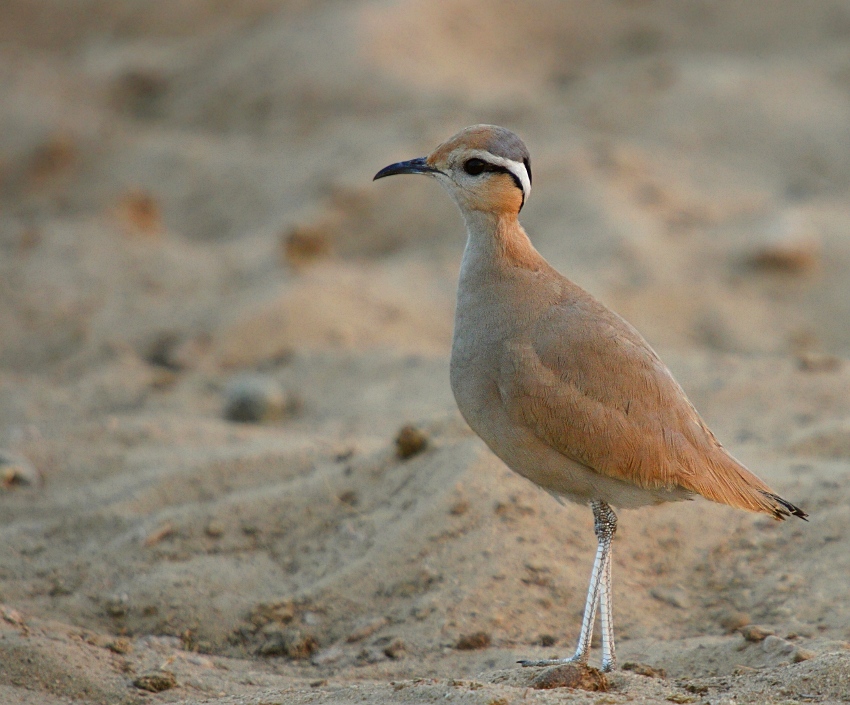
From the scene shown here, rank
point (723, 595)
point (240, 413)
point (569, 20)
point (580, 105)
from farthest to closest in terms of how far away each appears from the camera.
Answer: point (569, 20), point (580, 105), point (240, 413), point (723, 595)

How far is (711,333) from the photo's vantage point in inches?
351

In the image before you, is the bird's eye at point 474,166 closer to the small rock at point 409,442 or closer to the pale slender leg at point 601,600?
the pale slender leg at point 601,600

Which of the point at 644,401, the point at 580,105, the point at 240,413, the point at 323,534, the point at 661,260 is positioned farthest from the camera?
the point at 580,105

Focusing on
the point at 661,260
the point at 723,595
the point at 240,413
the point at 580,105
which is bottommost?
the point at 723,595

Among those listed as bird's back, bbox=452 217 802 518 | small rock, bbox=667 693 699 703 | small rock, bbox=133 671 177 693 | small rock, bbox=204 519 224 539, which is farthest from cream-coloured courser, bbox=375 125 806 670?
small rock, bbox=204 519 224 539

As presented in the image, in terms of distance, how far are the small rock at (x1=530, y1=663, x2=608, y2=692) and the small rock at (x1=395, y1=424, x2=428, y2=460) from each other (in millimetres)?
1978

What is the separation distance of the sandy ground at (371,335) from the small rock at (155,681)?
22 mm

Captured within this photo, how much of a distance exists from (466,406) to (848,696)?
1.64 metres

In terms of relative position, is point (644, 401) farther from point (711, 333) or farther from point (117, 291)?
point (117, 291)

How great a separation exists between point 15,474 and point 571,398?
3468 mm

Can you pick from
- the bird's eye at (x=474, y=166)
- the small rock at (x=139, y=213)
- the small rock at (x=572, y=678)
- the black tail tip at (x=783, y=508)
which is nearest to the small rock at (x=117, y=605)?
the small rock at (x=572, y=678)

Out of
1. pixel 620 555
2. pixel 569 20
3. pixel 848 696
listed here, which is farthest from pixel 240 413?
pixel 569 20

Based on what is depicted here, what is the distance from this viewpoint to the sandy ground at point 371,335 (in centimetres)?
464

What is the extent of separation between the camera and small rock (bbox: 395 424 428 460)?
5707 millimetres
